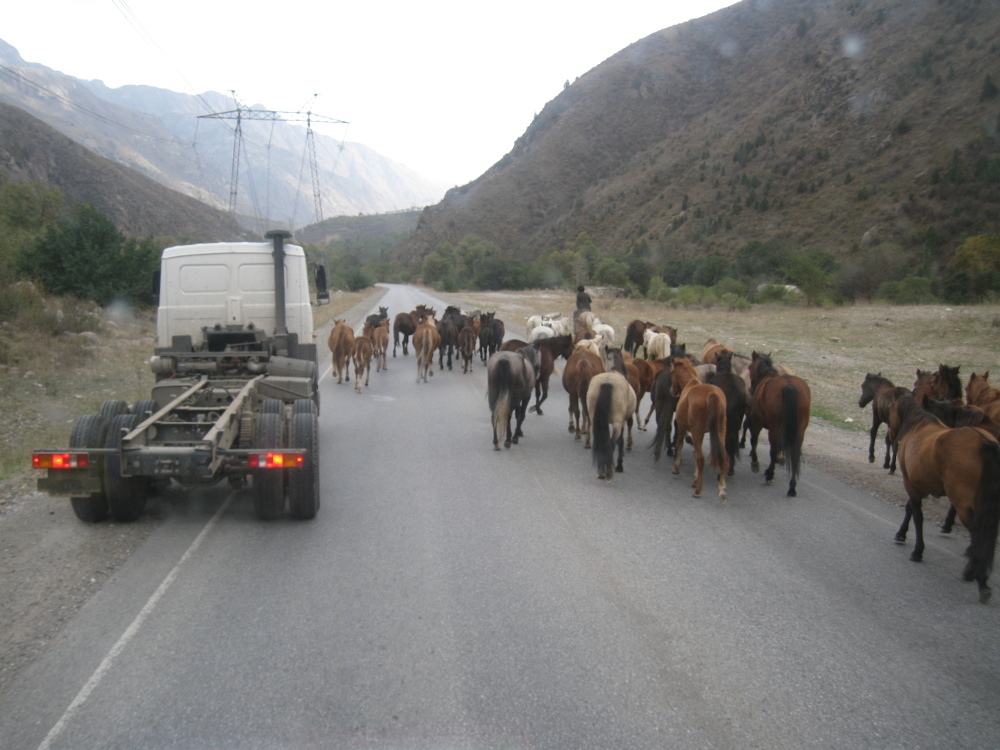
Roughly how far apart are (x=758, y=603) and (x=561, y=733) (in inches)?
83.7

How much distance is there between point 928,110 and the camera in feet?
183

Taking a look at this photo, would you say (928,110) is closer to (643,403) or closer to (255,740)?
(643,403)

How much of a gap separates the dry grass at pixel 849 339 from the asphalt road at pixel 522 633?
7231 mm

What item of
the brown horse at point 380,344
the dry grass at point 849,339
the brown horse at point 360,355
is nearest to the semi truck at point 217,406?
the brown horse at point 360,355

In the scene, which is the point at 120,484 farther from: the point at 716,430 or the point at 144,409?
the point at 716,430

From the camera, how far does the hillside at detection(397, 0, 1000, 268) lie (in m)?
50.9

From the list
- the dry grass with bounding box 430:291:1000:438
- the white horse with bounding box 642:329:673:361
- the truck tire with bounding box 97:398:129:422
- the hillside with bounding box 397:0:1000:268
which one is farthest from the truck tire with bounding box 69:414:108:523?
the hillside with bounding box 397:0:1000:268

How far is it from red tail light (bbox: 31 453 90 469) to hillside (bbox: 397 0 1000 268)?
176 ft

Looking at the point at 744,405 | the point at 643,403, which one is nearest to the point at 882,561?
the point at 744,405

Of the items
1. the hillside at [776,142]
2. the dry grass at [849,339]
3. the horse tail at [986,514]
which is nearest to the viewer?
the horse tail at [986,514]

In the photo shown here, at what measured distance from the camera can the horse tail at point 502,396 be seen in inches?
362

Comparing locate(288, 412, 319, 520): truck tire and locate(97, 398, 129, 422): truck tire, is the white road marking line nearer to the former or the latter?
locate(288, 412, 319, 520): truck tire

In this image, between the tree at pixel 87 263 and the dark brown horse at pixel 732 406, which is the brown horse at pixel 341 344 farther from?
the tree at pixel 87 263

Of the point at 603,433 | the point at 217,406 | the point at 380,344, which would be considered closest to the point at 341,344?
the point at 380,344
